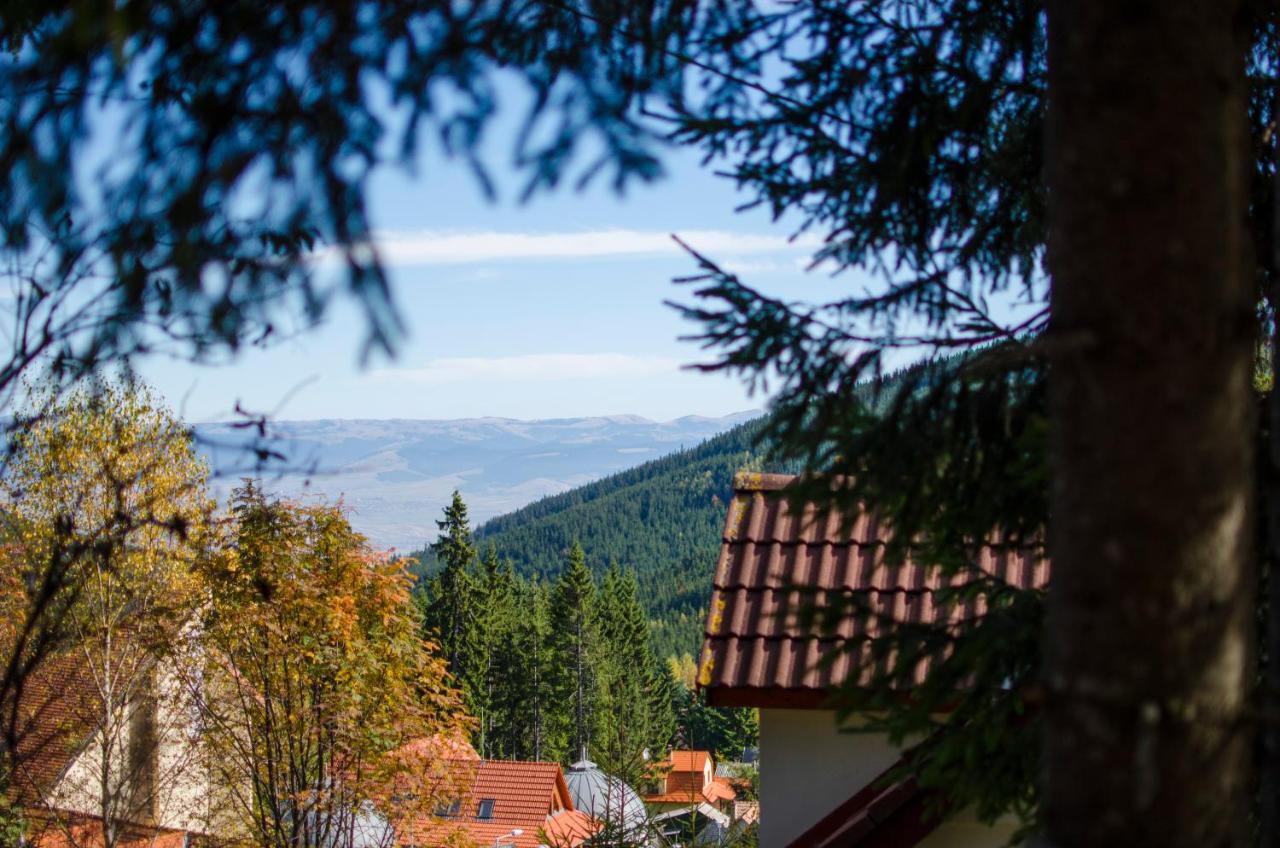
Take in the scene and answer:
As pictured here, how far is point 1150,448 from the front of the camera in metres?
1.87

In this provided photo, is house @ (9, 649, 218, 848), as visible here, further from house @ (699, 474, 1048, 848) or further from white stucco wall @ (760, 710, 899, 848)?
white stucco wall @ (760, 710, 899, 848)

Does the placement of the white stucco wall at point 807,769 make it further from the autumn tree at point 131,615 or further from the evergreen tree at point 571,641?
the evergreen tree at point 571,641

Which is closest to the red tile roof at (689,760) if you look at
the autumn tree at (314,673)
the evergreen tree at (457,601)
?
the evergreen tree at (457,601)

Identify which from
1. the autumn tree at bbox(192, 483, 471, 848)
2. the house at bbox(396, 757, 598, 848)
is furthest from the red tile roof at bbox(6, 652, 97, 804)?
the house at bbox(396, 757, 598, 848)

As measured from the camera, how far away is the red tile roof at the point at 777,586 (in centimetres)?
558

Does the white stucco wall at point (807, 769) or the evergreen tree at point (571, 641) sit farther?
the evergreen tree at point (571, 641)

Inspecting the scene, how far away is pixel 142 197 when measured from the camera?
2.80 m

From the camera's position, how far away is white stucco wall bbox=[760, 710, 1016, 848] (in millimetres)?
5762

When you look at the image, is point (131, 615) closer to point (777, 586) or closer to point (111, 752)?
point (111, 752)

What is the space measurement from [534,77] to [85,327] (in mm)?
1425

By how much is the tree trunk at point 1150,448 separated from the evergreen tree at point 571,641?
57063 mm

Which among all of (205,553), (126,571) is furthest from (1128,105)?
(126,571)

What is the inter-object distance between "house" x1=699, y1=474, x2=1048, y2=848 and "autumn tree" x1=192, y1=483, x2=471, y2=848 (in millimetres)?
5982

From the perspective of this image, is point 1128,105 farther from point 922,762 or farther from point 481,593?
point 481,593
